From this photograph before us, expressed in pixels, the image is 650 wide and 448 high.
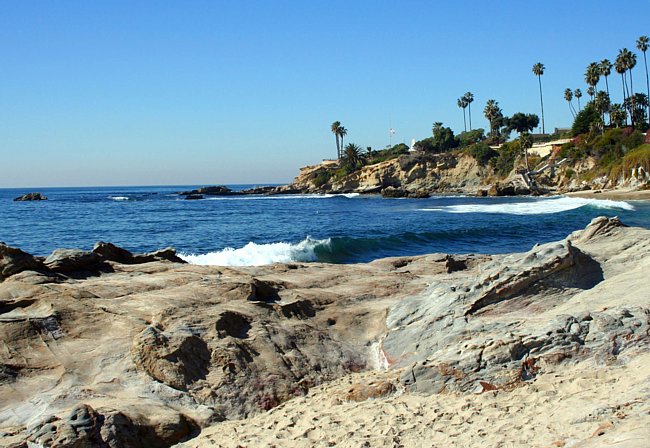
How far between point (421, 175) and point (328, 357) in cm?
11014

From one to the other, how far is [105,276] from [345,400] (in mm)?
7629

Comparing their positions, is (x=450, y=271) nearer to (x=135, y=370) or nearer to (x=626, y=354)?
(x=626, y=354)

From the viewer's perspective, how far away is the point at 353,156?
439 ft

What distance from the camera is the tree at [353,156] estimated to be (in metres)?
133

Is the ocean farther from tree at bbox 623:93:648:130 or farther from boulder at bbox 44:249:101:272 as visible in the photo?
tree at bbox 623:93:648:130

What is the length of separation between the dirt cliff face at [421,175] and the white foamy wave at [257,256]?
80.2 meters

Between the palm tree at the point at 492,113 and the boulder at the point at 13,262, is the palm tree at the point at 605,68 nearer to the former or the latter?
the palm tree at the point at 492,113

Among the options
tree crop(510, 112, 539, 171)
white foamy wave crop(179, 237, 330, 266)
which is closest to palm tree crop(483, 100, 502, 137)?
tree crop(510, 112, 539, 171)

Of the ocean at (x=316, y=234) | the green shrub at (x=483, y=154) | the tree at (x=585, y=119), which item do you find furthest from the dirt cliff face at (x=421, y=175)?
the ocean at (x=316, y=234)

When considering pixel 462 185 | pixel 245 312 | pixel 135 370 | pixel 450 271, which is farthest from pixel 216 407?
pixel 462 185

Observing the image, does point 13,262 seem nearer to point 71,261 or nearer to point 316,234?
point 71,261

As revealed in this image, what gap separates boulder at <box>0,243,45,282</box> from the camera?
13.3 meters

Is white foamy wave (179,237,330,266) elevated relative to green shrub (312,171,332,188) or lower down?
lower down

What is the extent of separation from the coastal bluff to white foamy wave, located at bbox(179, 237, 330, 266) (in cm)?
1337
